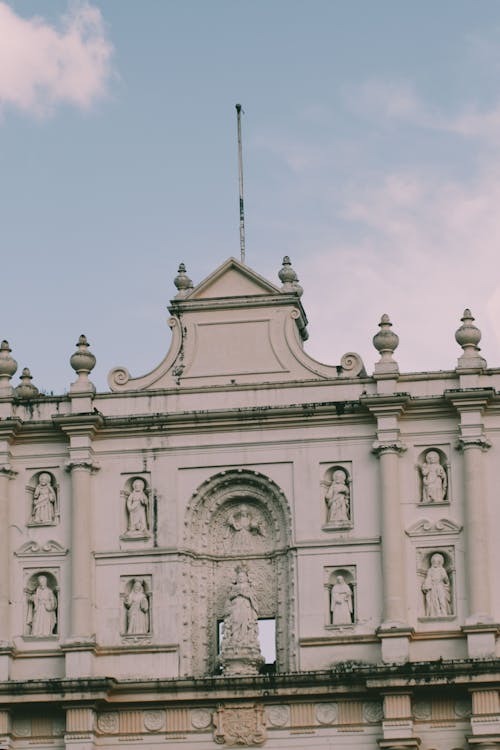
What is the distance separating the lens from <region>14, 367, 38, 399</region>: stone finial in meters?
29.4

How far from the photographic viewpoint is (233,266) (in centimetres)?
2950

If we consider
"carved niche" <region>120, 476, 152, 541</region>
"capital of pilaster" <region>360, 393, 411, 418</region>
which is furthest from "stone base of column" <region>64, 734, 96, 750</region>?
"capital of pilaster" <region>360, 393, 411, 418</region>

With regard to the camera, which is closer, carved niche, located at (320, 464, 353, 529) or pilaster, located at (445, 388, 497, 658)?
pilaster, located at (445, 388, 497, 658)

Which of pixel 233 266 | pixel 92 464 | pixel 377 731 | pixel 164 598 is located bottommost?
pixel 377 731

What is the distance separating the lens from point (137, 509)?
28.6 meters

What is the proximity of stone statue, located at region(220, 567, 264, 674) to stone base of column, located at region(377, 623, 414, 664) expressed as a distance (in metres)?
1.60

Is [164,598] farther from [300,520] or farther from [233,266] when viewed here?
[233,266]

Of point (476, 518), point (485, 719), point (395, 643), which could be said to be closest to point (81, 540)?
point (395, 643)

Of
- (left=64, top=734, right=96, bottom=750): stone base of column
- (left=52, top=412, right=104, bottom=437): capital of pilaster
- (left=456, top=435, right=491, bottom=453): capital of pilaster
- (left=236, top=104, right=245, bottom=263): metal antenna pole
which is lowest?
(left=64, top=734, right=96, bottom=750): stone base of column

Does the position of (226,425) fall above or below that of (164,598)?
above

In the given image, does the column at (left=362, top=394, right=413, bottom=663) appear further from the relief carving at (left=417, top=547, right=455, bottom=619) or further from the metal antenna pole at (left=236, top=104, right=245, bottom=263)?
the metal antenna pole at (left=236, top=104, right=245, bottom=263)

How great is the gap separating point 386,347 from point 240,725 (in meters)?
5.20

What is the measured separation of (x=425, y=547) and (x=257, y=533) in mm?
2288

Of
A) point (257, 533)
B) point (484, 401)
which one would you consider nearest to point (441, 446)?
point (484, 401)
